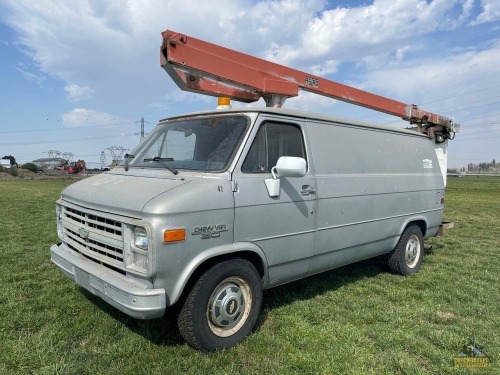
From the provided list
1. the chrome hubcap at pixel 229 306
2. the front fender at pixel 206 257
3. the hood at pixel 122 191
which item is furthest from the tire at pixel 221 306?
the hood at pixel 122 191

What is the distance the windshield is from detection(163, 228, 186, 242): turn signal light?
747 mm

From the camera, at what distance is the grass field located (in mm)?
3279

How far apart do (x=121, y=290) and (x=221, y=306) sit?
0.92 m

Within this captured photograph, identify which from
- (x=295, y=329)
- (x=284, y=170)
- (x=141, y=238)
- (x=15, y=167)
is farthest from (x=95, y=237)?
(x=15, y=167)

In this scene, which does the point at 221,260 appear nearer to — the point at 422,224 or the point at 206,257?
the point at 206,257

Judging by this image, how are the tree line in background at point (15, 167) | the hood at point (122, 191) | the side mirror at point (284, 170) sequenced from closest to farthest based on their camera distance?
the hood at point (122, 191), the side mirror at point (284, 170), the tree line in background at point (15, 167)

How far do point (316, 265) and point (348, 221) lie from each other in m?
0.72

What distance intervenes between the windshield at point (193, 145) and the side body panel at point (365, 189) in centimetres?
106

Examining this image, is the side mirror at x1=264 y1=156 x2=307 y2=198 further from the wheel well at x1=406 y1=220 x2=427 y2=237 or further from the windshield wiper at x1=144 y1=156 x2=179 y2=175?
the wheel well at x1=406 y1=220 x2=427 y2=237

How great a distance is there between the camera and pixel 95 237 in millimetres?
3539

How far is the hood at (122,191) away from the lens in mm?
3244

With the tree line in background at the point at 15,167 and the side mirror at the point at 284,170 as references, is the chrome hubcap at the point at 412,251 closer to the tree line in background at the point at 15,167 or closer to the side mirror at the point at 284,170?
the side mirror at the point at 284,170

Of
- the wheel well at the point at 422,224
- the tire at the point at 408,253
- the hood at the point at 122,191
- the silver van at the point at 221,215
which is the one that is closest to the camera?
the silver van at the point at 221,215

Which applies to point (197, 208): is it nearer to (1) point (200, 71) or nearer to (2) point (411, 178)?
(1) point (200, 71)
